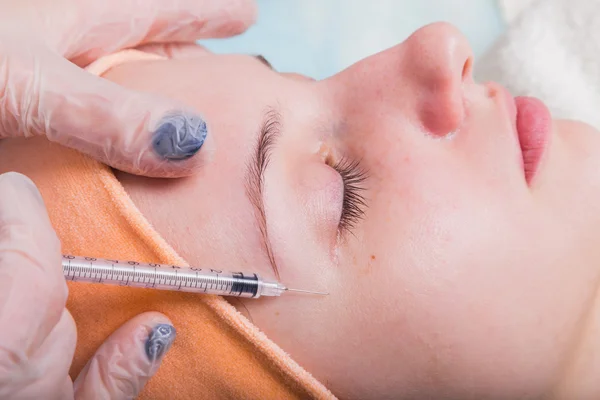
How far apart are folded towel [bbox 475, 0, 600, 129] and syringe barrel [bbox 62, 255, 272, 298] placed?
40.6 inches

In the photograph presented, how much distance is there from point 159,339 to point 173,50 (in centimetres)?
74

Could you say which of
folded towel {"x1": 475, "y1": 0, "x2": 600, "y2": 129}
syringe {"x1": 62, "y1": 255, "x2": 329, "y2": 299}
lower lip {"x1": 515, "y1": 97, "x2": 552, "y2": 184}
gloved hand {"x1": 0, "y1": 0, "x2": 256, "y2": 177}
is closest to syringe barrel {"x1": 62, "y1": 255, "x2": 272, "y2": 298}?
syringe {"x1": 62, "y1": 255, "x2": 329, "y2": 299}

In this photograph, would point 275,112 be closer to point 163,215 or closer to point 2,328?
point 163,215

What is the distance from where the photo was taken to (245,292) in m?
0.89

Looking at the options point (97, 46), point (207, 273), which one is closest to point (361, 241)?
point (207, 273)

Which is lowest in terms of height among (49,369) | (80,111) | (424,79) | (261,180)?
(49,369)

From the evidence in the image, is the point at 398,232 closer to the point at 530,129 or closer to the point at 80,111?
the point at 530,129

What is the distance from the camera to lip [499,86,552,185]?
1011 millimetres

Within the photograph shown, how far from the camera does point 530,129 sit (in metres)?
1.07

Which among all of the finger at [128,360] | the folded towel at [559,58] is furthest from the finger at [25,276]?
the folded towel at [559,58]

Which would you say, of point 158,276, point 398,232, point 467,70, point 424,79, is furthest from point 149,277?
point 467,70

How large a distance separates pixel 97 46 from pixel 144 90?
25cm

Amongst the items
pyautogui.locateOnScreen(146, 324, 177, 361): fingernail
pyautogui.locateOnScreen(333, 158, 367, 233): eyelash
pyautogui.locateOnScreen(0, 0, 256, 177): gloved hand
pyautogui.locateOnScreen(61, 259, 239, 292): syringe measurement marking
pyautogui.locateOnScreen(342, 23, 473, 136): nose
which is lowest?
pyautogui.locateOnScreen(146, 324, 177, 361): fingernail

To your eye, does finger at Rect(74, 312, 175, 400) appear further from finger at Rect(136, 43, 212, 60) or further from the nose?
finger at Rect(136, 43, 212, 60)
